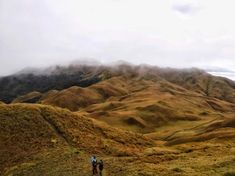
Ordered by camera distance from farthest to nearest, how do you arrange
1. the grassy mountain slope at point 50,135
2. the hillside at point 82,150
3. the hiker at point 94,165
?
the grassy mountain slope at point 50,135, the hillside at point 82,150, the hiker at point 94,165

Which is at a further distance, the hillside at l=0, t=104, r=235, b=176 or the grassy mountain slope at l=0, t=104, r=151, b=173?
the grassy mountain slope at l=0, t=104, r=151, b=173

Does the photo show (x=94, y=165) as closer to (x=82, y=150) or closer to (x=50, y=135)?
(x=82, y=150)

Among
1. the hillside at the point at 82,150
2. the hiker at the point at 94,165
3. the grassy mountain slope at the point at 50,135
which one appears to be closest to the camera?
the hiker at the point at 94,165

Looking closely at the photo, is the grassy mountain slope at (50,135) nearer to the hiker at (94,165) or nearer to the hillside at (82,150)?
the hillside at (82,150)

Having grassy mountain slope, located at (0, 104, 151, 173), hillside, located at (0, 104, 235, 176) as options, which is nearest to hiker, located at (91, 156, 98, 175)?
hillside, located at (0, 104, 235, 176)

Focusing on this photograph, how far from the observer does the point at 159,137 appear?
10812 cm

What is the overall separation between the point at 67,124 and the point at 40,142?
848 centimetres

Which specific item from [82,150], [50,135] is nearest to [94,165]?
[82,150]

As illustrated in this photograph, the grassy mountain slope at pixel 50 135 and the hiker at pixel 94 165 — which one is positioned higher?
the hiker at pixel 94 165

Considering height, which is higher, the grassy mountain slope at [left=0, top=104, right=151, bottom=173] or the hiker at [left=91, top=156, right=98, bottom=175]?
the hiker at [left=91, top=156, right=98, bottom=175]

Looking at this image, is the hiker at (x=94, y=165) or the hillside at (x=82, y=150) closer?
the hiker at (x=94, y=165)

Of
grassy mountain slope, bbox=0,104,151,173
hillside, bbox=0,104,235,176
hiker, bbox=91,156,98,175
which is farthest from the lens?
grassy mountain slope, bbox=0,104,151,173

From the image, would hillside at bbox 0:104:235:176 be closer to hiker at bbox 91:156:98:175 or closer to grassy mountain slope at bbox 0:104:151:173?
grassy mountain slope at bbox 0:104:151:173

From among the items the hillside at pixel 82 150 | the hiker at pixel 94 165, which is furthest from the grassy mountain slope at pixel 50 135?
the hiker at pixel 94 165
